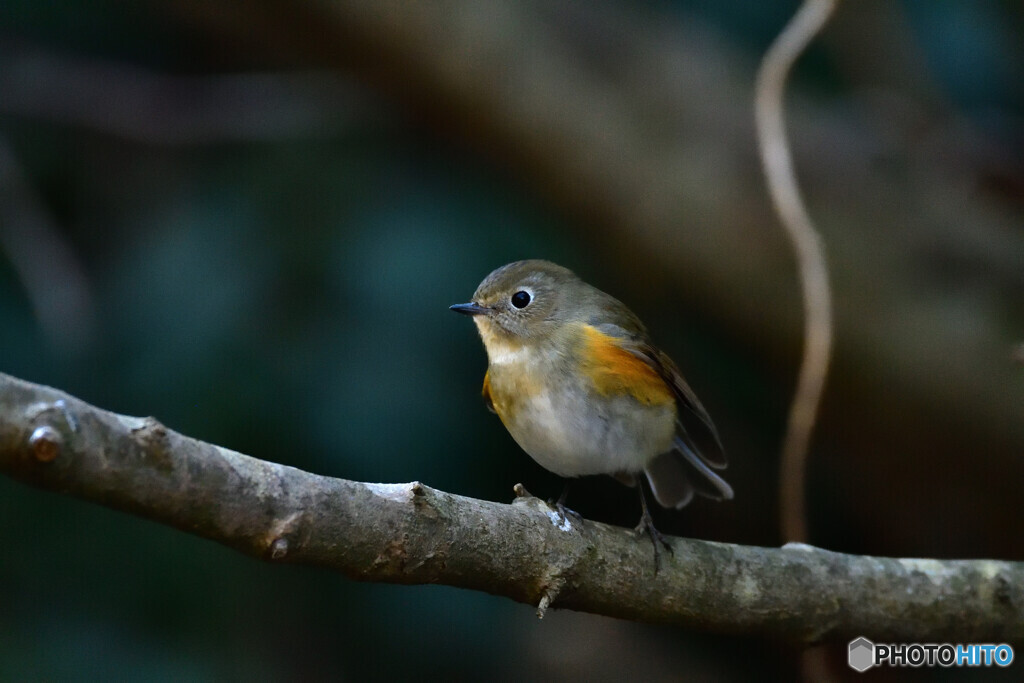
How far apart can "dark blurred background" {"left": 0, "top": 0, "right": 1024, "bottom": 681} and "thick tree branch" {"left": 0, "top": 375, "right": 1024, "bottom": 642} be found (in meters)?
1.56

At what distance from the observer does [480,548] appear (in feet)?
6.80

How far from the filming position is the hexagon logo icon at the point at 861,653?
2936 mm

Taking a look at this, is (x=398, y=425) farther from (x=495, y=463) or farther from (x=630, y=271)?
(x=630, y=271)

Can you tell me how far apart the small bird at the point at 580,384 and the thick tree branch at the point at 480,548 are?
0.21 m

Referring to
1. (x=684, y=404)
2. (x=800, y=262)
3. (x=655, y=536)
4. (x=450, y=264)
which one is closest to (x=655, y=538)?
(x=655, y=536)

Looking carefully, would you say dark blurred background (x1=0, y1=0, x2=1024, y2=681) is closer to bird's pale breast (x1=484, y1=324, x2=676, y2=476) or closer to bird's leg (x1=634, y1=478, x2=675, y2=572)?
bird's pale breast (x1=484, y1=324, x2=676, y2=476)

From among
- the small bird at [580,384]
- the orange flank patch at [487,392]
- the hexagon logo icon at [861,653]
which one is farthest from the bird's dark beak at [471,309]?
the hexagon logo icon at [861,653]

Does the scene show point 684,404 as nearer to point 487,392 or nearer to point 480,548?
point 487,392

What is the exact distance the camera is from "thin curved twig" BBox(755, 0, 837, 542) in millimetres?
2998

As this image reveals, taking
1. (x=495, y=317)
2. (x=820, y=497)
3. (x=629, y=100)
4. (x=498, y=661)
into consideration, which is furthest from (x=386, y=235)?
(x=820, y=497)

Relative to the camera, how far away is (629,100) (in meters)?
4.88

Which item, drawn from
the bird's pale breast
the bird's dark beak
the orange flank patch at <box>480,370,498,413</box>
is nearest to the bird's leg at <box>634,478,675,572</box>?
the bird's pale breast

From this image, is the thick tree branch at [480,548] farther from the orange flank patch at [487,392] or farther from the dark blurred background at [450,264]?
the dark blurred background at [450,264]

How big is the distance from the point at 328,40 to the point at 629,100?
1420 millimetres
